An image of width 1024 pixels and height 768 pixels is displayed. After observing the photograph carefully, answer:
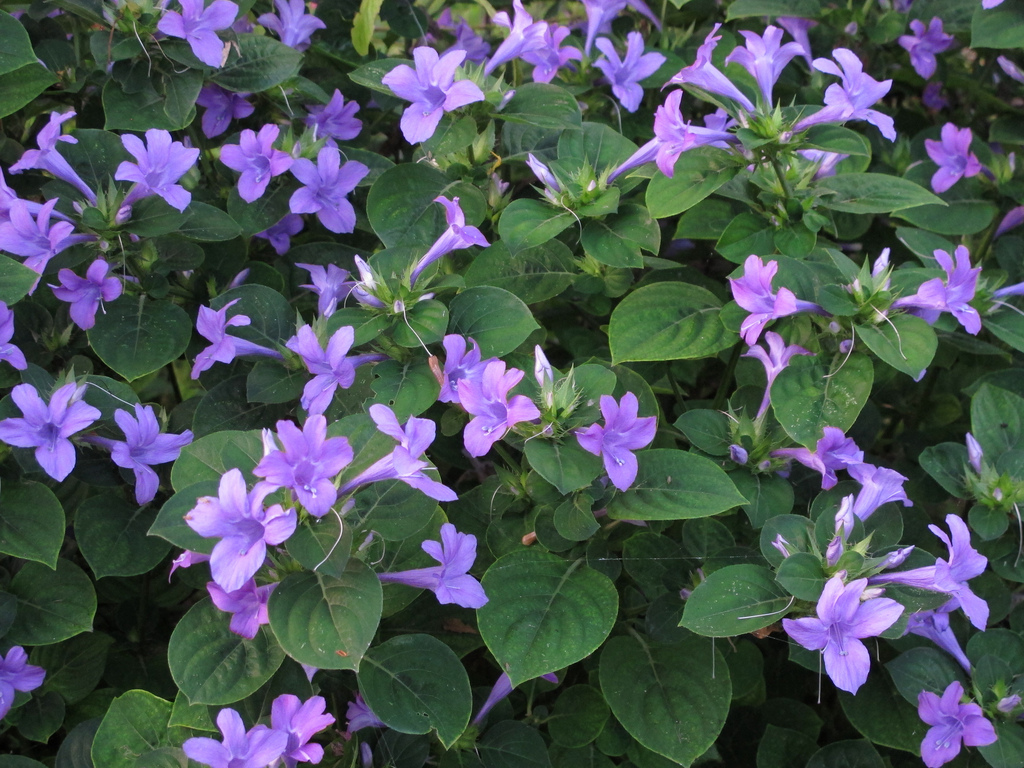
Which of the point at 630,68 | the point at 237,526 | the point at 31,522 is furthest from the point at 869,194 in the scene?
the point at 31,522

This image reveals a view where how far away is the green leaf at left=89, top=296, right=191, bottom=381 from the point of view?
5.42 feet

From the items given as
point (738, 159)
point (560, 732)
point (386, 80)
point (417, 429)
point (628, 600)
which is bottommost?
point (560, 732)

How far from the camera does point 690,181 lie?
162 centimetres

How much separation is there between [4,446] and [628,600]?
1.17 m

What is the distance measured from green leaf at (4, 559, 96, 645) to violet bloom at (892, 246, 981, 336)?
152cm

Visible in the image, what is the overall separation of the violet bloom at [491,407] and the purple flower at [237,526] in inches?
10.8

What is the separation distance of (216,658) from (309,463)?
0.39m

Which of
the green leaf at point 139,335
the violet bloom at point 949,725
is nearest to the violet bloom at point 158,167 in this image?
the green leaf at point 139,335

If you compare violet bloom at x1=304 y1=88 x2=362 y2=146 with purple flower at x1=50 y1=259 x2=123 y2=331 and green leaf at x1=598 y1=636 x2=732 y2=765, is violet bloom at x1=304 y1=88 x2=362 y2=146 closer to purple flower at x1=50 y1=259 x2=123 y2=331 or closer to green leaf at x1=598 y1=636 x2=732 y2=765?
purple flower at x1=50 y1=259 x2=123 y2=331

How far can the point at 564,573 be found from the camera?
151 cm

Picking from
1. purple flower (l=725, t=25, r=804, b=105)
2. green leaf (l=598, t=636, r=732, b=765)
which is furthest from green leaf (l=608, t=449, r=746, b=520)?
purple flower (l=725, t=25, r=804, b=105)

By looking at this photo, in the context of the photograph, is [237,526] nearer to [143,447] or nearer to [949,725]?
[143,447]

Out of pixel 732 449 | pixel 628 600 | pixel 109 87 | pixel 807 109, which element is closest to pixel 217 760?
pixel 628 600

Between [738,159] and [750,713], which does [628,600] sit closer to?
[750,713]
